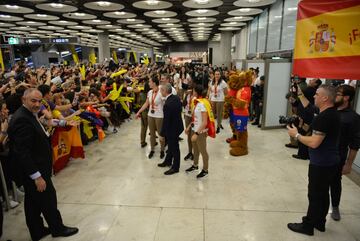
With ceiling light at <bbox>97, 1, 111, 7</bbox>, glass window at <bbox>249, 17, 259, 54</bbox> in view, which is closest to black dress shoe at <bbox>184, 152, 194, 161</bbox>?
ceiling light at <bbox>97, 1, 111, 7</bbox>

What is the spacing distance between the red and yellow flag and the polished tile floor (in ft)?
0.61

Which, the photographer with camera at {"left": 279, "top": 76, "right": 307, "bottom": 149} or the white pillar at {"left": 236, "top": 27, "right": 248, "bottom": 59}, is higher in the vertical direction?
the white pillar at {"left": 236, "top": 27, "right": 248, "bottom": 59}

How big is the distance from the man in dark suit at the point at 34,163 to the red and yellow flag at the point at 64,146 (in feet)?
5.71

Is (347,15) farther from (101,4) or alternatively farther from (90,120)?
(101,4)

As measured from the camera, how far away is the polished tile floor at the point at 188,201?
9.02 feet

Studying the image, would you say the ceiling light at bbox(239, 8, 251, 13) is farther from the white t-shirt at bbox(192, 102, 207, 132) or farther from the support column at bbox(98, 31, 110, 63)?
the support column at bbox(98, 31, 110, 63)

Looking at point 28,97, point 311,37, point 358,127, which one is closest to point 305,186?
point 358,127

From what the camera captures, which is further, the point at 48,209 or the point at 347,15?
the point at 48,209

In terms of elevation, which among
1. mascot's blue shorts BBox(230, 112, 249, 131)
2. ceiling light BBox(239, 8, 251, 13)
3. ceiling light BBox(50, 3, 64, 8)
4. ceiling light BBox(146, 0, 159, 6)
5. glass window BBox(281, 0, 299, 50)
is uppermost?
ceiling light BBox(239, 8, 251, 13)

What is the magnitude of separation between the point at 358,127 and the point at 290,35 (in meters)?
7.06

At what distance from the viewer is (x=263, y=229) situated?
9.18 ft

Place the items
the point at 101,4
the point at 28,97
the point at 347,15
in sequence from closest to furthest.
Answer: the point at 347,15 < the point at 28,97 < the point at 101,4

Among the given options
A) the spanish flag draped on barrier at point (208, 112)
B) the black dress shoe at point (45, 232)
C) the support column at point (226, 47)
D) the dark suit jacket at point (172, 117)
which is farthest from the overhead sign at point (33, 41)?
the black dress shoe at point (45, 232)

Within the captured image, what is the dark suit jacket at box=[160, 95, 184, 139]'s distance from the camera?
3.99m
